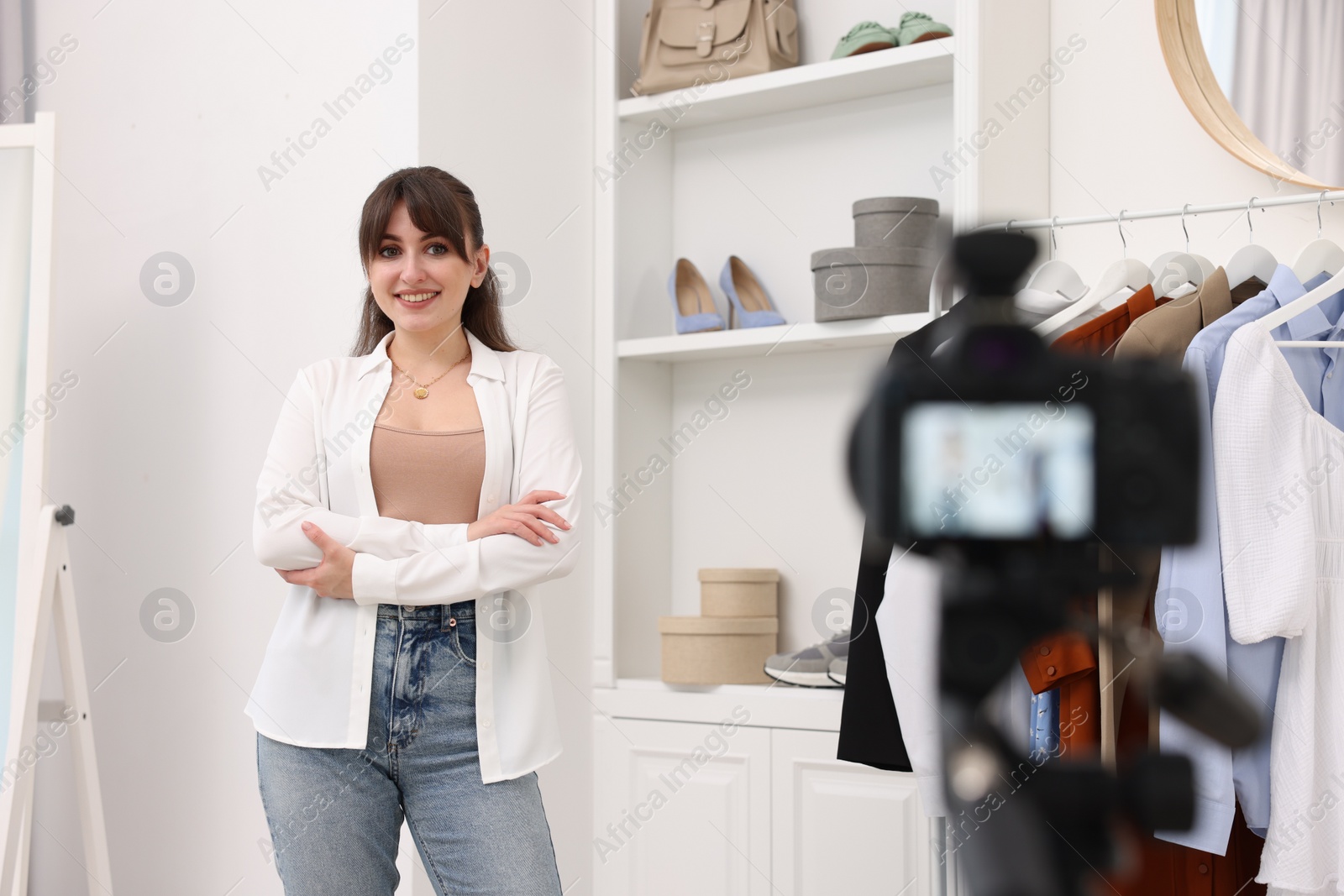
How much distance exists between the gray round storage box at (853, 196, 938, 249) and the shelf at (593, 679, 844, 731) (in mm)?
817

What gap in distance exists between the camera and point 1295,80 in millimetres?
1947

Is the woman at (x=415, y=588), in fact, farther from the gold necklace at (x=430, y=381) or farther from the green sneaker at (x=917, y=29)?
the green sneaker at (x=917, y=29)

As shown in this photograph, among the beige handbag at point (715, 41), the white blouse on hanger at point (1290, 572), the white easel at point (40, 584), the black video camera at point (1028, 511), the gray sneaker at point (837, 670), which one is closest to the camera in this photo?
the black video camera at point (1028, 511)

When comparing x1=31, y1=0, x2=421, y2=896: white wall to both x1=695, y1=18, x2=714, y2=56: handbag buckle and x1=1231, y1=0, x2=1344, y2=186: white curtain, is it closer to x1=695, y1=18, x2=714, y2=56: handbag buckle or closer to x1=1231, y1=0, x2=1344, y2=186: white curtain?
x1=695, y1=18, x2=714, y2=56: handbag buckle

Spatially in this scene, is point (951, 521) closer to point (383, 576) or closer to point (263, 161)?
point (383, 576)

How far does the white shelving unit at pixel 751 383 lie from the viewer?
2111mm

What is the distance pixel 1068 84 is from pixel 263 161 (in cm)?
150

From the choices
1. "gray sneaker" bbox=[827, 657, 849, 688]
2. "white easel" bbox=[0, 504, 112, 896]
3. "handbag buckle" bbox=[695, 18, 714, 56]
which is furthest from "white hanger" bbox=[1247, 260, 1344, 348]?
"white easel" bbox=[0, 504, 112, 896]

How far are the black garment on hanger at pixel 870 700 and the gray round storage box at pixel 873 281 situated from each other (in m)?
0.50

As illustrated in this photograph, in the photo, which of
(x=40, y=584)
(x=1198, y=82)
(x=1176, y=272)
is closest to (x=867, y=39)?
(x=1198, y=82)

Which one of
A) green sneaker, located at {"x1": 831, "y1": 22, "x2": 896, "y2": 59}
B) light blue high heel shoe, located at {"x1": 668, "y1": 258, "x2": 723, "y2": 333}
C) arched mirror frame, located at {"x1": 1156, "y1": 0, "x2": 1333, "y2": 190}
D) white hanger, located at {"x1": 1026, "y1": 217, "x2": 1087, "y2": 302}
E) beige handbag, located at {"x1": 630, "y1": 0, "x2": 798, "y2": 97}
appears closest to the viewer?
white hanger, located at {"x1": 1026, "y1": 217, "x2": 1087, "y2": 302}

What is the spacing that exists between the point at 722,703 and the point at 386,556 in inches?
38.0

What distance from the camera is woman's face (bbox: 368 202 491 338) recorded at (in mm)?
1493

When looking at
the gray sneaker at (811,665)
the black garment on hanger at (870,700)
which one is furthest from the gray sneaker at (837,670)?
the black garment on hanger at (870,700)
